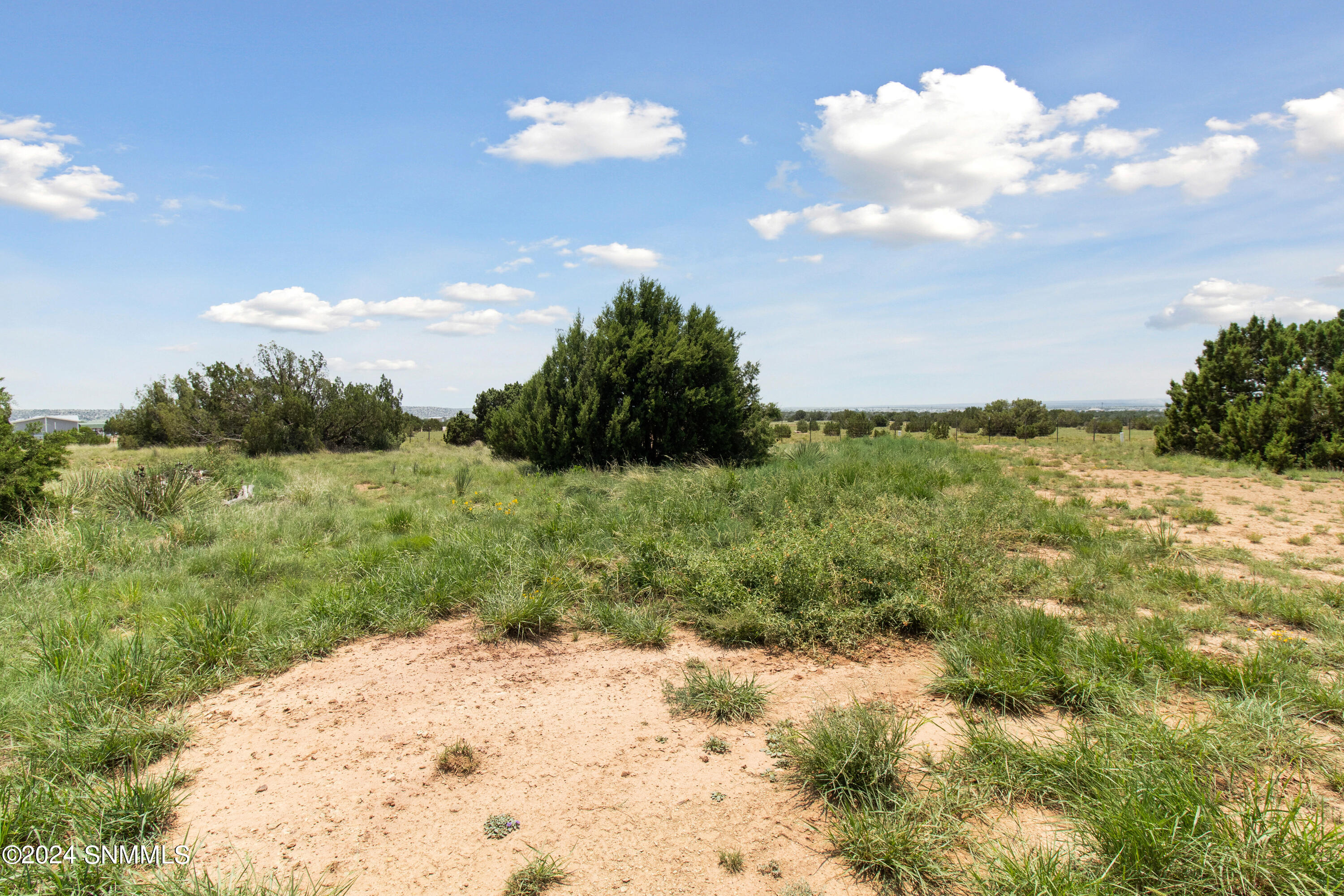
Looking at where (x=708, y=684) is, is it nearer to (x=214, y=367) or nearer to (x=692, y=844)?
(x=692, y=844)

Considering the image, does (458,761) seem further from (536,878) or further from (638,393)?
(638,393)

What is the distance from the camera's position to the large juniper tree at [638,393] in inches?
515

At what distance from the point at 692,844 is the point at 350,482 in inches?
495

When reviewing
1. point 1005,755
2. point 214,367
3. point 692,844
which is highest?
point 214,367

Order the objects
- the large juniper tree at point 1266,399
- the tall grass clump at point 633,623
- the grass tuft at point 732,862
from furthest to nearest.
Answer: the large juniper tree at point 1266,399 → the tall grass clump at point 633,623 → the grass tuft at point 732,862

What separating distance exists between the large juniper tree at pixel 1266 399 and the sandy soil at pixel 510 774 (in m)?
18.1

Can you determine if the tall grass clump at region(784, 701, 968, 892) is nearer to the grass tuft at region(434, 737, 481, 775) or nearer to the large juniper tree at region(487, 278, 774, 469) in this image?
the grass tuft at region(434, 737, 481, 775)

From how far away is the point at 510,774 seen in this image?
2.84m

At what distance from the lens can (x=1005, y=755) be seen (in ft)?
8.60

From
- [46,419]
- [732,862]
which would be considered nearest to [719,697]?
[732,862]

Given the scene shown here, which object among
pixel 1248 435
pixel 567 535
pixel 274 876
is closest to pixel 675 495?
pixel 567 535

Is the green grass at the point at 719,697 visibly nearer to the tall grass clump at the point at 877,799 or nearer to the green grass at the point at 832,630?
the green grass at the point at 832,630

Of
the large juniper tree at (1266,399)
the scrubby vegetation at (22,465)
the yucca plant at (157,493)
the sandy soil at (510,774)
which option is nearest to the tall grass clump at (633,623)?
the sandy soil at (510,774)

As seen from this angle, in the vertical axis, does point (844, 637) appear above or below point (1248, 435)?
below
